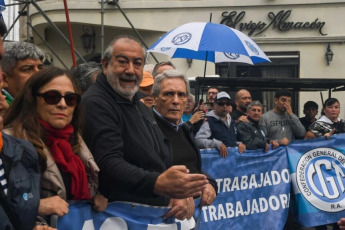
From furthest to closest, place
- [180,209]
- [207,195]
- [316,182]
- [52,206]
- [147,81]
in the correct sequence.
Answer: [316,182] → [147,81] → [207,195] → [180,209] → [52,206]

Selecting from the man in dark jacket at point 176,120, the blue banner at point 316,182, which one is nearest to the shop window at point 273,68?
the blue banner at point 316,182

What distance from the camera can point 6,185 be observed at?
2.36 m

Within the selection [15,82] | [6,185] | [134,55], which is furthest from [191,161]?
[6,185]

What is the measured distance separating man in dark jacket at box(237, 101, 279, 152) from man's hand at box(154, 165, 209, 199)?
4.21m

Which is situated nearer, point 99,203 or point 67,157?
point 67,157

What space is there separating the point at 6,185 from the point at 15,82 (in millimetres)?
1497

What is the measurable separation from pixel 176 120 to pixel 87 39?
44.0 feet

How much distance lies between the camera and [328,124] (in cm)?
795

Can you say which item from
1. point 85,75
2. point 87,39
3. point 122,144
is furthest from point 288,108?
point 87,39

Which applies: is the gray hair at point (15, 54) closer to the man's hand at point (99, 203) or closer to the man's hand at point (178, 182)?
the man's hand at point (99, 203)

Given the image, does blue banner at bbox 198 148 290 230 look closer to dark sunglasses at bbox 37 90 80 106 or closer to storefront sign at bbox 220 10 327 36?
dark sunglasses at bbox 37 90 80 106

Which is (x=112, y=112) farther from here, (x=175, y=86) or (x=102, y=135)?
(x=175, y=86)

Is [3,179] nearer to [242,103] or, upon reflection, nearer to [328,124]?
[328,124]

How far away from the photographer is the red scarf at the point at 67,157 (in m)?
2.95
